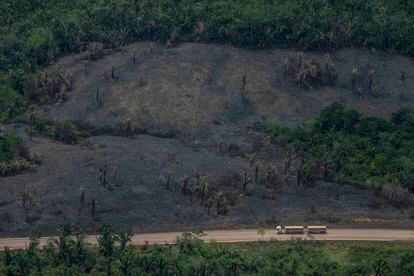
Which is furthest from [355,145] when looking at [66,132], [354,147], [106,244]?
[106,244]

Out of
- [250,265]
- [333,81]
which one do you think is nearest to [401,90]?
[333,81]

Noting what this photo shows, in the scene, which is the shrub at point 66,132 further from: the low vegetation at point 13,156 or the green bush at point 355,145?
the green bush at point 355,145

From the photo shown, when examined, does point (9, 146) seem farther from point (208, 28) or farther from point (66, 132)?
point (208, 28)

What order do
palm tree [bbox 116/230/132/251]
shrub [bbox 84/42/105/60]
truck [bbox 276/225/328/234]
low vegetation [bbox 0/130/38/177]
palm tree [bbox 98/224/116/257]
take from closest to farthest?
palm tree [bbox 98/224/116/257], palm tree [bbox 116/230/132/251], truck [bbox 276/225/328/234], low vegetation [bbox 0/130/38/177], shrub [bbox 84/42/105/60]

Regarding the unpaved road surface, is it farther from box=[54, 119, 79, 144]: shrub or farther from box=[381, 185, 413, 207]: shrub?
box=[54, 119, 79, 144]: shrub

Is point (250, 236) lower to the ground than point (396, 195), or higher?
lower

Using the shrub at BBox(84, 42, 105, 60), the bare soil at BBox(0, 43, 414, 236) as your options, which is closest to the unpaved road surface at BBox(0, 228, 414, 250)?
the bare soil at BBox(0, 43, 414, 236)
